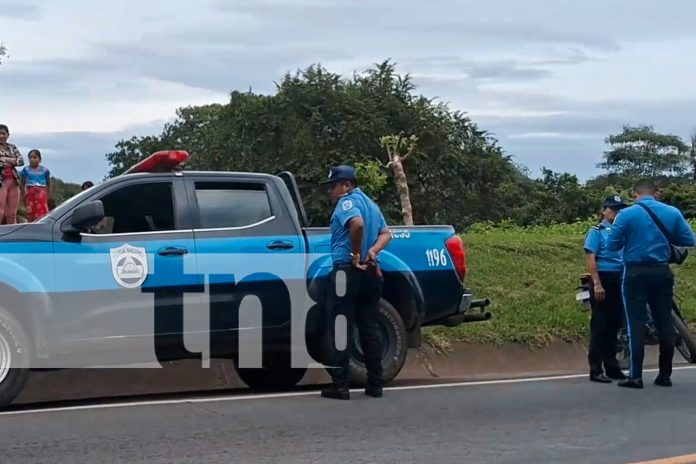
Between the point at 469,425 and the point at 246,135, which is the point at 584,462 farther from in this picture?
the point at 246,135

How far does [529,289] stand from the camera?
14516 mm

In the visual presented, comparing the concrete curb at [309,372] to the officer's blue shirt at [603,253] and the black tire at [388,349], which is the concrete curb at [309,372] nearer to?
the black tire at [388,349]

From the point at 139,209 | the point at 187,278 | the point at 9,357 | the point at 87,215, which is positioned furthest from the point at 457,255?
the point at 9,357

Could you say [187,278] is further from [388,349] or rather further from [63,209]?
[388,349]

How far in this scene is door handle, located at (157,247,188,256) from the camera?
8.36 meters

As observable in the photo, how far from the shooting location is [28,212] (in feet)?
45.9

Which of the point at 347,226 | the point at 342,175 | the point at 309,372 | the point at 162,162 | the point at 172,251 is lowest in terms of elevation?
the point at 309,372

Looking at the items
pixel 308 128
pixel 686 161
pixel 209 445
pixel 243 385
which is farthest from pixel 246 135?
pixel 209 445

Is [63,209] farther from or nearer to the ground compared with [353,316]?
farther from the ground

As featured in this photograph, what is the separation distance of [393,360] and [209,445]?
2.93 meters

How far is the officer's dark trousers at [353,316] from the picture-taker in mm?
8547

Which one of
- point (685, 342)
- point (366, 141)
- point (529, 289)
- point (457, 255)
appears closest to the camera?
point (457, 255)

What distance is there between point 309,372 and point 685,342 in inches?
163

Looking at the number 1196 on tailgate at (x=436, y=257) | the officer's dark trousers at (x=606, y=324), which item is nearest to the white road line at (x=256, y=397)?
the officer's dark trousers at (x=606, y=324)
